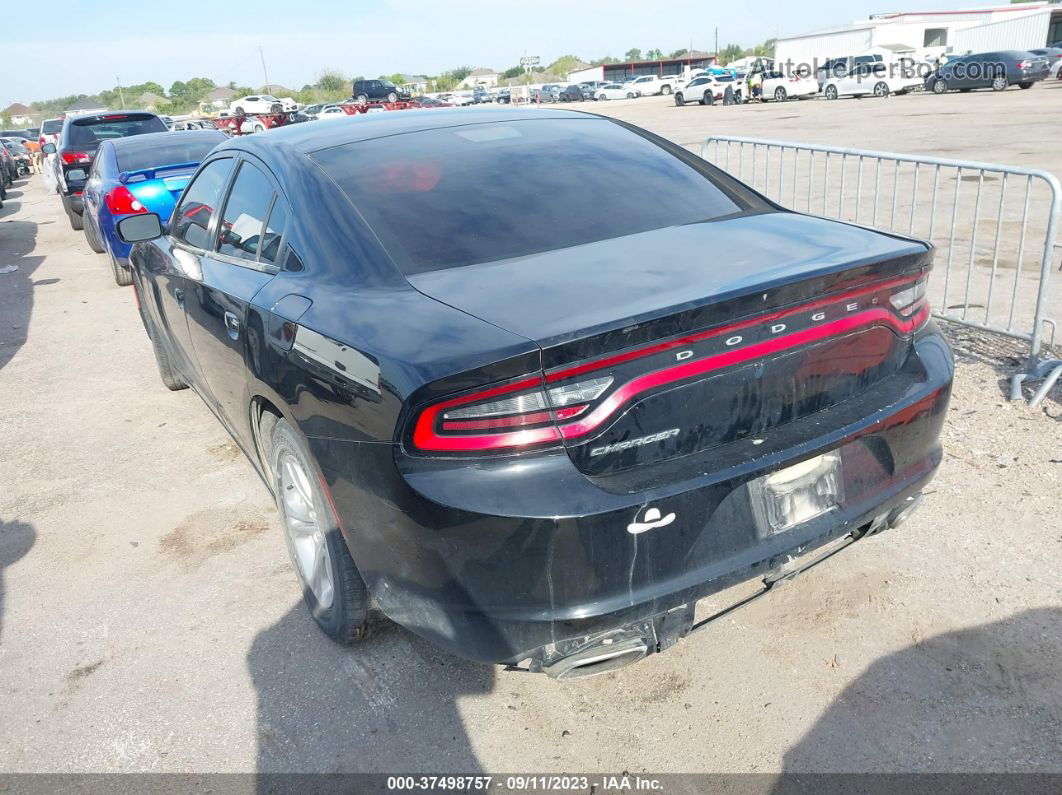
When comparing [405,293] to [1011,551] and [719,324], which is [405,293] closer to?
[719,324]

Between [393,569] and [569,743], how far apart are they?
78 centimetres

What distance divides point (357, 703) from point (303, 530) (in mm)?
683

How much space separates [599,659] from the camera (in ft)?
7.60

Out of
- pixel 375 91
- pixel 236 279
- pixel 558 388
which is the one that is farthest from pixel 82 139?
pixel 375 91

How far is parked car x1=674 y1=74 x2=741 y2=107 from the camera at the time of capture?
4299 cm

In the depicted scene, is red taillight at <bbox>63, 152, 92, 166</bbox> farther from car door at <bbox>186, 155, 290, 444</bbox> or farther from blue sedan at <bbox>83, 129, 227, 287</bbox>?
car door at <bbox>186, 155, 290, 444</bbox>

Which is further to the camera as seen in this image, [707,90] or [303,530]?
[707,90]

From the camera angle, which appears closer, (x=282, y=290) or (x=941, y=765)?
(x=941, y=765)

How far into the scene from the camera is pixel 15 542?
163 inches

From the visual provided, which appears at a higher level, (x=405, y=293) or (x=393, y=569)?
(x=405, y=293)

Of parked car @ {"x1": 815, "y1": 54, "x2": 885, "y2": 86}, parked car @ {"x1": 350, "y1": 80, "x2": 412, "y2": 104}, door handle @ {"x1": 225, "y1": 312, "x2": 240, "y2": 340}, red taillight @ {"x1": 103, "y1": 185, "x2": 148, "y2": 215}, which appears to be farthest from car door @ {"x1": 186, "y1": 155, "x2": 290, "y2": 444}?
parked car @ {"x1": 350, "y1": 80, "x2": 412, "y2": 104}

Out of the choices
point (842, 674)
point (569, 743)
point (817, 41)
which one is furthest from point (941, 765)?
point (817, 41)

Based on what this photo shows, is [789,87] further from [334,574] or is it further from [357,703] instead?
[357,703]

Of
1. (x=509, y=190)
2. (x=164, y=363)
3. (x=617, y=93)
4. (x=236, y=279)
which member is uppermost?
(x=509, y=190)
